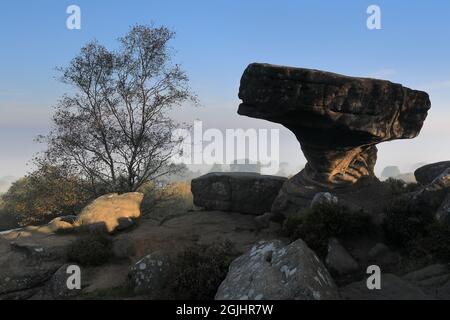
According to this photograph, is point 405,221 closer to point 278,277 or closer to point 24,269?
point 278,277

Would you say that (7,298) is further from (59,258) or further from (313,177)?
(313,177)

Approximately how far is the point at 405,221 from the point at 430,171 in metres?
7.63

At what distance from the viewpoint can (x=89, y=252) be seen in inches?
685

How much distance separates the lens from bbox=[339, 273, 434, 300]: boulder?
11781mm

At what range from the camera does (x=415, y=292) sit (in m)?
11.9

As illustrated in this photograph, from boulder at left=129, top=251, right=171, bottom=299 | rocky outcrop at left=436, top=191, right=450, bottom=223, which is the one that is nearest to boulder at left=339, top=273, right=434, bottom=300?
rocky outcrop at left=436, top=191, right=450, bottom=223

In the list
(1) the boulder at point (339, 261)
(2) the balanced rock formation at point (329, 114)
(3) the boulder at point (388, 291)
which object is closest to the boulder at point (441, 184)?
(2) the balanced rock formation at point (329, 114)

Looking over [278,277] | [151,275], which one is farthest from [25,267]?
[278,277]

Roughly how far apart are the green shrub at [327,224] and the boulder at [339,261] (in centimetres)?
60

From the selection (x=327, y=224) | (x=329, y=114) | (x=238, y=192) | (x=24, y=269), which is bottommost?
(x=24, y=269)

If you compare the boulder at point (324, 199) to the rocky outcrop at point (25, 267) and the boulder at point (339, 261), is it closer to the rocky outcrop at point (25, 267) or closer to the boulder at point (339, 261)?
the boulder at point (339, 261)

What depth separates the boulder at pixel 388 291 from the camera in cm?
1178

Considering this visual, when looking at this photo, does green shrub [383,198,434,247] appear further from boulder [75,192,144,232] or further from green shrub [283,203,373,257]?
boulder [75,192,144,232]
